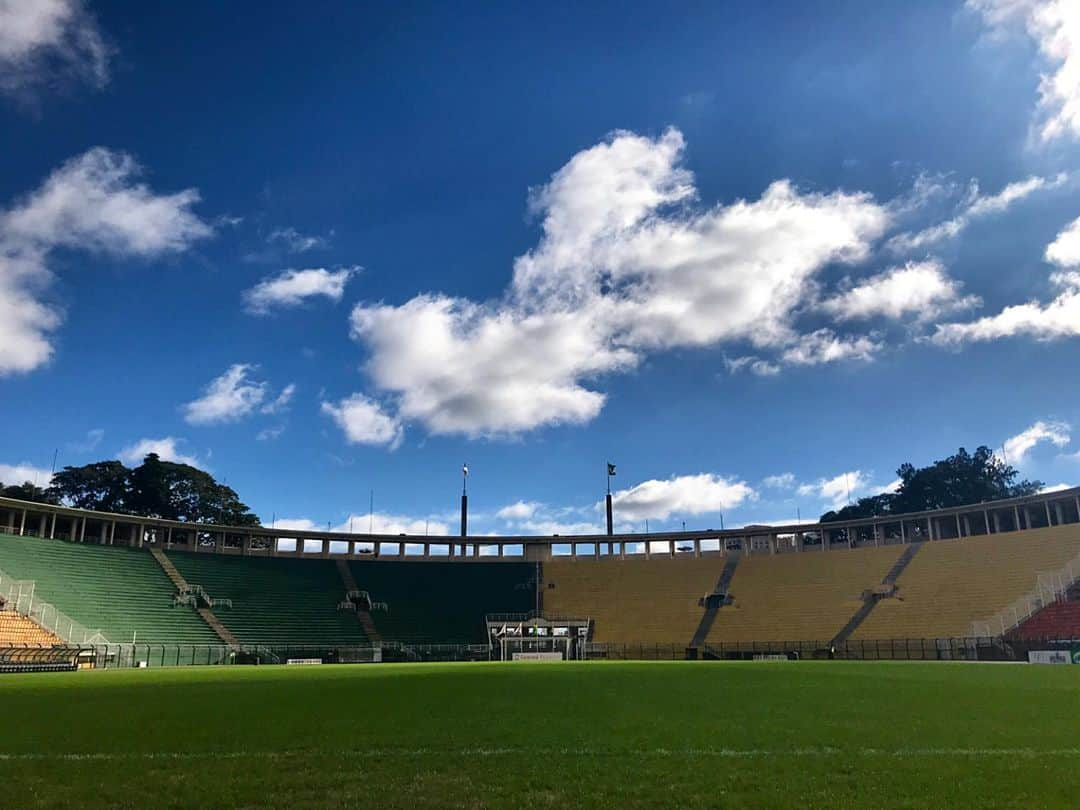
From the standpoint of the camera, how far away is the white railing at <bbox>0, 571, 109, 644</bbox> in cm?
4825

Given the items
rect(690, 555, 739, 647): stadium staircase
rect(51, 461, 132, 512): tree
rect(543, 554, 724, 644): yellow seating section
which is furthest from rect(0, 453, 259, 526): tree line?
rect(690, 555, 739, 647): stadium staircase

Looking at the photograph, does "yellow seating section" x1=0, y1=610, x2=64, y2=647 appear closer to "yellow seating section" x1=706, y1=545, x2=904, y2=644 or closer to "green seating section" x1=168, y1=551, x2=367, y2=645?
"green seating section" x1=168, y1=551, x2=367, y2=645

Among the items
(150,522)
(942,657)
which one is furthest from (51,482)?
(942,657)

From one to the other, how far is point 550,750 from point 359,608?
62.7 meters

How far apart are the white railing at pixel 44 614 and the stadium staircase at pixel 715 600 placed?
4289 centimetres

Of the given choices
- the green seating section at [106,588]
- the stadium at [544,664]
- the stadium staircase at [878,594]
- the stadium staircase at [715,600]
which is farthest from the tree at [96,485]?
the stadium staircase at [878,594]

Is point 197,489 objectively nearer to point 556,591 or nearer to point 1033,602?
point 556,591

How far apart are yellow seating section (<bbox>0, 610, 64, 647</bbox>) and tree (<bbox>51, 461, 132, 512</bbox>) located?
168ft

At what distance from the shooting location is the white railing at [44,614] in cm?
4825

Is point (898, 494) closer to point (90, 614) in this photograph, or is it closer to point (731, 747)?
point (90, 614)

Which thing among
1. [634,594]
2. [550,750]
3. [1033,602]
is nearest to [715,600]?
[634,594]

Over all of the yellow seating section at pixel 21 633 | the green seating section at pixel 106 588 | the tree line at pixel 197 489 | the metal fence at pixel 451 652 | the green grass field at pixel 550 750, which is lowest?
the metal fence at pixel 451 652

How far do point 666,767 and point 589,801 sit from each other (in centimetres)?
187

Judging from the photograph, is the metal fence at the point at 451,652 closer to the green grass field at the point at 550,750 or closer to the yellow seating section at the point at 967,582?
the yellow seating section at the point at 967,582
